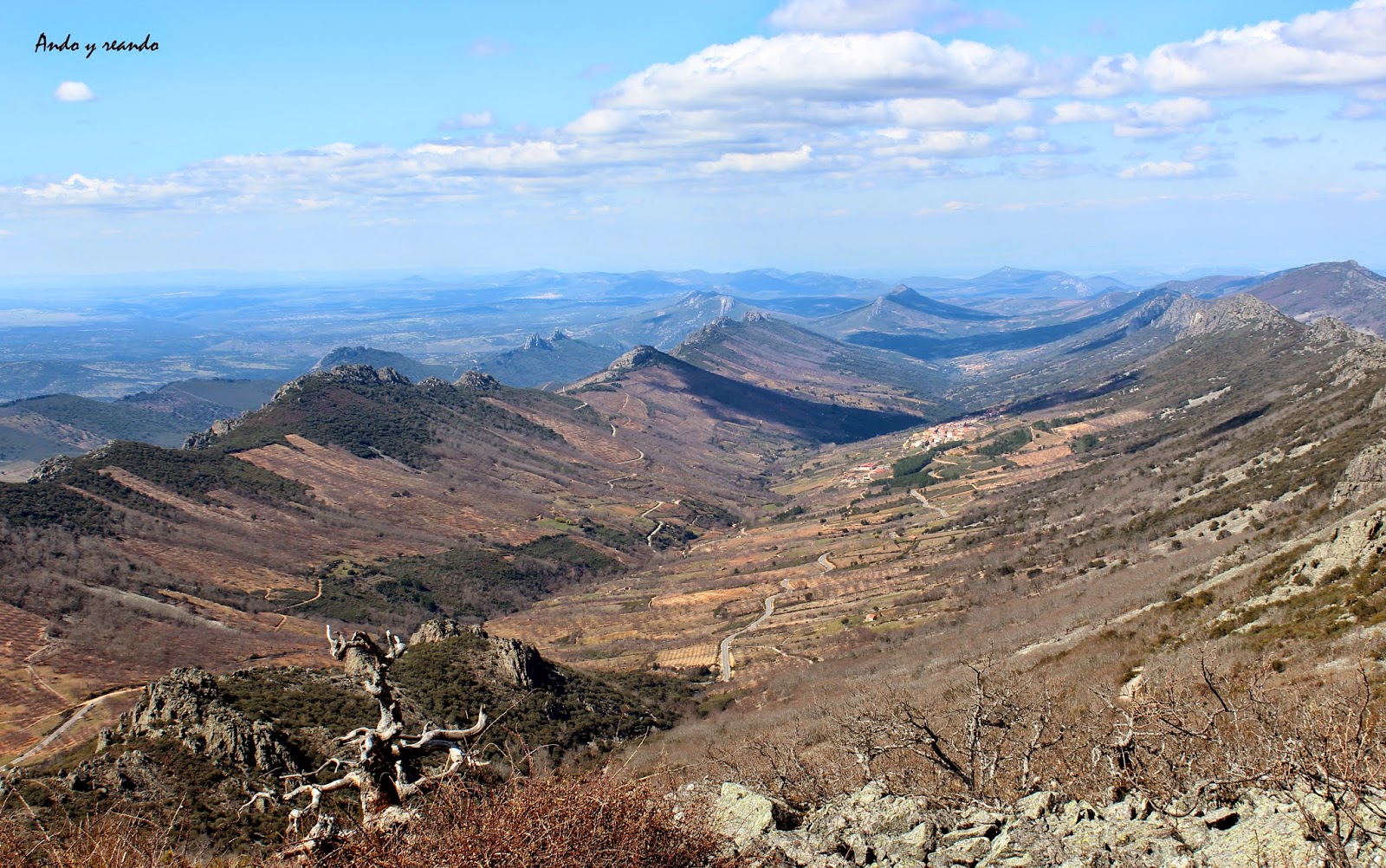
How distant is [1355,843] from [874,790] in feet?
30.7

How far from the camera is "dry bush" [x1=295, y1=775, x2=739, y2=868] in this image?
1165 cm

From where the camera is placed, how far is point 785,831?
17.0m

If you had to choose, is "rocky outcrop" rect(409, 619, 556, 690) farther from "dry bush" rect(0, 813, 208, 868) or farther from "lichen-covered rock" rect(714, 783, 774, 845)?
"dry bush" rect(0, 813, 208, 868)

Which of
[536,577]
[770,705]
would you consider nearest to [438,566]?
[536,577]

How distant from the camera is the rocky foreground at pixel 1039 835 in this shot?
1432 centimetres

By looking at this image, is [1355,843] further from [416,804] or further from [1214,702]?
[1214,702]

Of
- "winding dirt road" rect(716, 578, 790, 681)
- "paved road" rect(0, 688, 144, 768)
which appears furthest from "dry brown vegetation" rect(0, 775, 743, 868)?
"winding dirt road" rect(716, 578, 790, 681)

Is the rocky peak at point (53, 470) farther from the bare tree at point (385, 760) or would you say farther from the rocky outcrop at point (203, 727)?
the bare tree at point (385, 760)

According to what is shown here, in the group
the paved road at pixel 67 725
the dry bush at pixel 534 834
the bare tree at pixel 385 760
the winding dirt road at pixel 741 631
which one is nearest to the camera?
the dry bush at pixel 534 834

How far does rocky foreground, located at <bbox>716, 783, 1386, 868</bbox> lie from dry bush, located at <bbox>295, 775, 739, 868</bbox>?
9.96 feet

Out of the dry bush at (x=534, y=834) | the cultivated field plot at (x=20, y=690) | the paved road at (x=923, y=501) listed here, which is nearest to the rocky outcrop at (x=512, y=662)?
the cultivated field plot at (x=20, y=690)

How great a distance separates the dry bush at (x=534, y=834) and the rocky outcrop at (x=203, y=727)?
124 feet

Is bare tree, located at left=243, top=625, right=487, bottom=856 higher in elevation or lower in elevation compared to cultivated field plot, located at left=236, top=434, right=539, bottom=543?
higher

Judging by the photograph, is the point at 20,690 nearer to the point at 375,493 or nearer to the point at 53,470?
the point at 53,470
